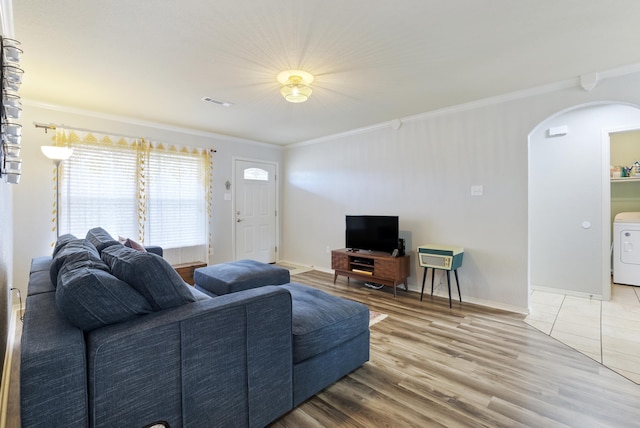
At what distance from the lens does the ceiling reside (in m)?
1.94

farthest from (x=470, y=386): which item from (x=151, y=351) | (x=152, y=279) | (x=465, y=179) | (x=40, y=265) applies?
(x=40, y=265)

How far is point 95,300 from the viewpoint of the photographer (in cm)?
121

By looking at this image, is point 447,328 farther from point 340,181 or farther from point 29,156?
point 29,156

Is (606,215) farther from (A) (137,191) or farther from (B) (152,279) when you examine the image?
(A) (137,191)

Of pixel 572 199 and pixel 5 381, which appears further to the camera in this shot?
pixel 572 199

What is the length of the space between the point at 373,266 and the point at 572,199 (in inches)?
111

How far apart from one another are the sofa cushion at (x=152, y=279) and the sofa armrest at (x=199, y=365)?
55 millimetres

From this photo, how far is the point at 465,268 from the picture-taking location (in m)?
3.76

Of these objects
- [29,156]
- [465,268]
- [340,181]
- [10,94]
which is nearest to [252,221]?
[340,181]

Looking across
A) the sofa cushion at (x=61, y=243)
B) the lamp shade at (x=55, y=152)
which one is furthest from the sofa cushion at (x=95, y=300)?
the lamp shade at (x=55, y=152)

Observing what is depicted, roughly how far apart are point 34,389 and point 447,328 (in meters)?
3.00

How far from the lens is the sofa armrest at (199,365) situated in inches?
45.8

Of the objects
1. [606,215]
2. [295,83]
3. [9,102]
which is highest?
[295,83]

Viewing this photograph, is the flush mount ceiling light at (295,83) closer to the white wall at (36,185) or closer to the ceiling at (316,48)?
the ceiling at (316,48)
